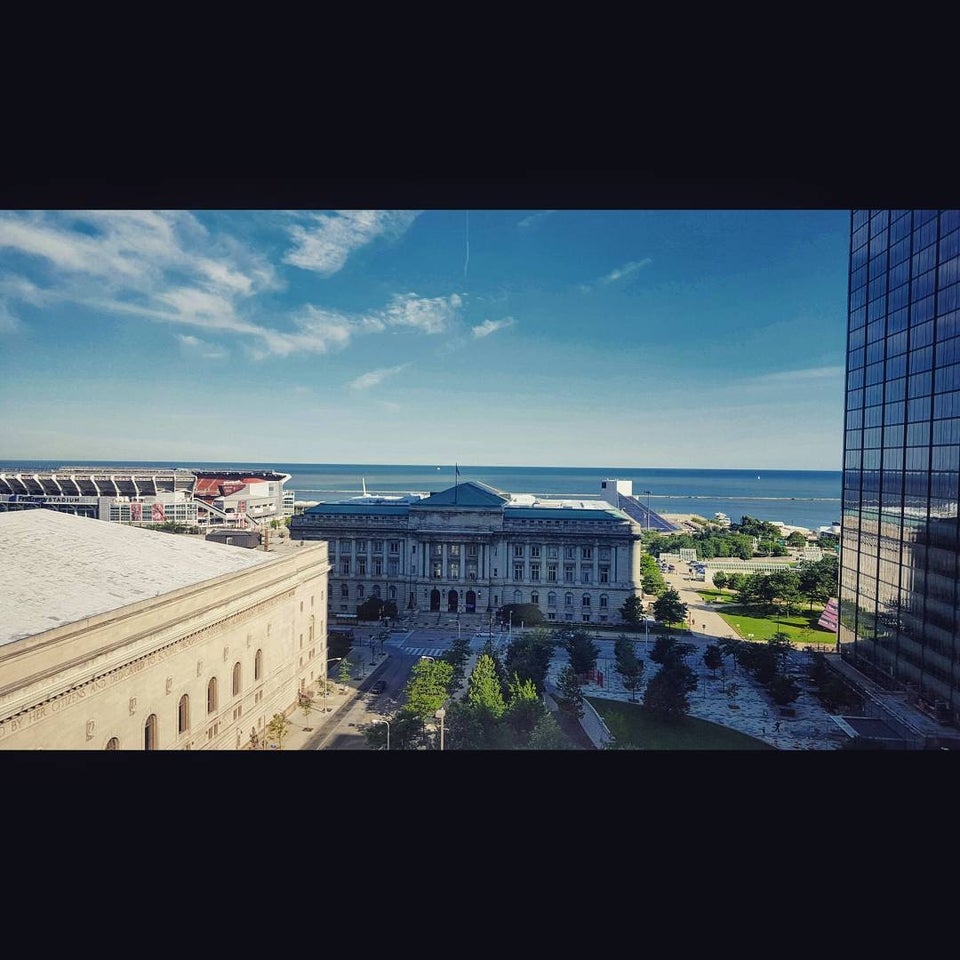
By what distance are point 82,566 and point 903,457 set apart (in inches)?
911

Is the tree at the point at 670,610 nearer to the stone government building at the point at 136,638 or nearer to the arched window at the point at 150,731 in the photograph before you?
the stone government building at the point at 136,638

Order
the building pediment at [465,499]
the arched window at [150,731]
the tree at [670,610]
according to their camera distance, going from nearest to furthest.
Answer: the arched window at [150,731] < the tree at [670,610] < the building pediment at [465,499]

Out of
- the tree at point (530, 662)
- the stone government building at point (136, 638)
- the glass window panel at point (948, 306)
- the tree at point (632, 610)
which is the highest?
the glass window panel at point (948, 306)

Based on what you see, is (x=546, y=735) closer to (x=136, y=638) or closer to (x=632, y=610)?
(x=136, y=638)

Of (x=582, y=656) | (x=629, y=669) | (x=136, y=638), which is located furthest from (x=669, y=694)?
(x=136, y=638)

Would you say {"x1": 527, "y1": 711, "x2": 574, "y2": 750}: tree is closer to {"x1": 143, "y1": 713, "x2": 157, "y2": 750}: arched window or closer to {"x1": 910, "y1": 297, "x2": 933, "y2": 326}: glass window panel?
{"x1": 143, "y1": 713, "x2": 157, "y2": 750}: arched window

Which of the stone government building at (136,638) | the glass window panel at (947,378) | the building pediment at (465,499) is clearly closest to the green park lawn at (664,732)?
the stone government building at (136,638)

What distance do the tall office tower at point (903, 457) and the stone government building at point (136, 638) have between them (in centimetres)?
1892

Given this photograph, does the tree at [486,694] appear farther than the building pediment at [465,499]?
No

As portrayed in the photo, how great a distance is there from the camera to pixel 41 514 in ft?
46.1

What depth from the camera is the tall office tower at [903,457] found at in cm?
1496
